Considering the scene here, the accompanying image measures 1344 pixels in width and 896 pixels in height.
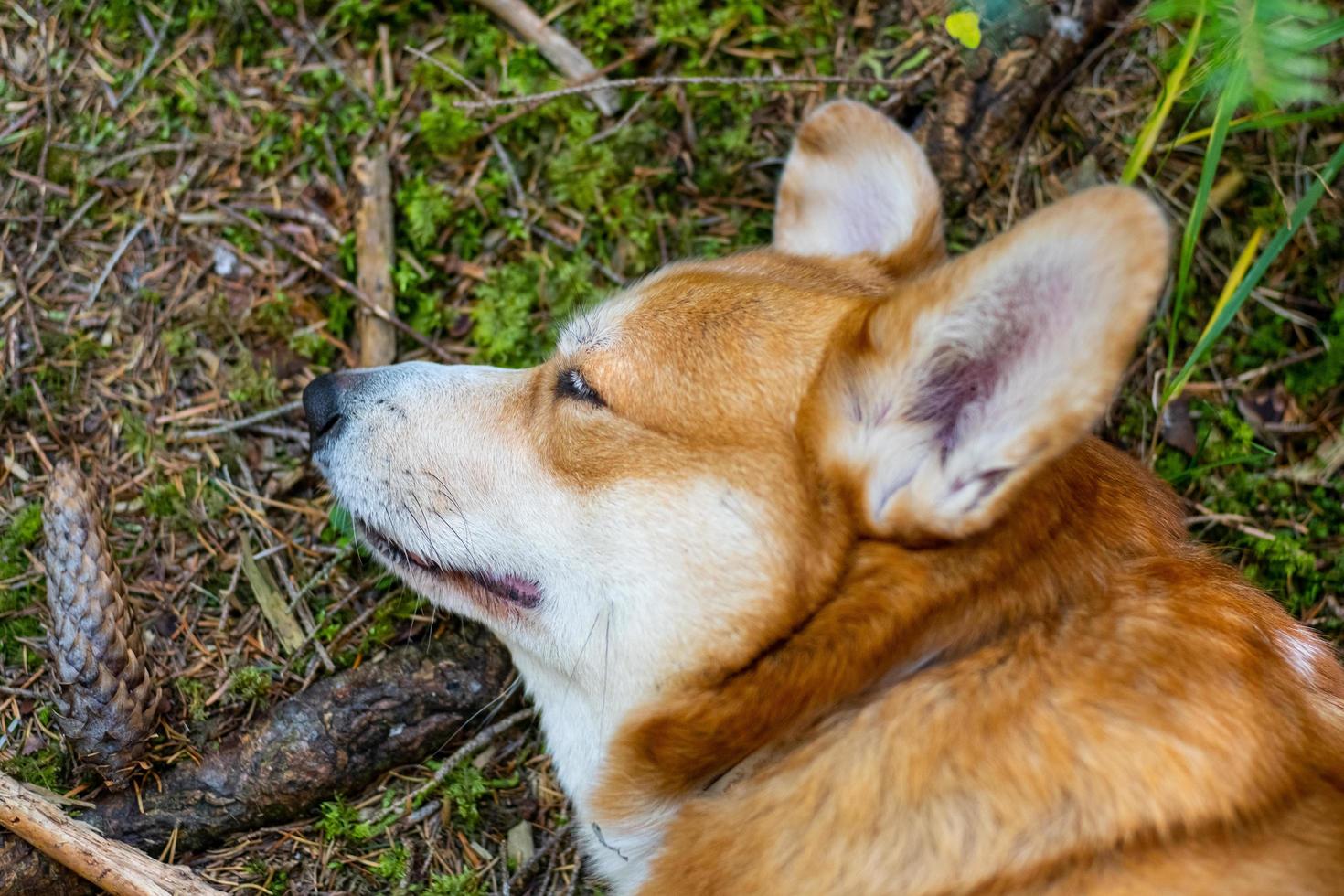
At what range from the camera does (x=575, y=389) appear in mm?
2576

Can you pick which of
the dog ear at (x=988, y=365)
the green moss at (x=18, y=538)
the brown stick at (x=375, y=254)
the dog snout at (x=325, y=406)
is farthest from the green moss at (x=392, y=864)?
the dog ear at (x=988, y=365)

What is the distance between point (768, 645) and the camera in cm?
226

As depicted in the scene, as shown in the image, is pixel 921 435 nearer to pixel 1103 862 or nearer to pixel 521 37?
pixel 1103 862

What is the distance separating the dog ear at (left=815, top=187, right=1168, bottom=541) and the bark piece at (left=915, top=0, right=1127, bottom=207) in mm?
1565

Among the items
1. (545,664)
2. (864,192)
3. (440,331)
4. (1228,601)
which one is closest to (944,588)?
Result: (1228,601)

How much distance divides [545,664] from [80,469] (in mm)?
1793

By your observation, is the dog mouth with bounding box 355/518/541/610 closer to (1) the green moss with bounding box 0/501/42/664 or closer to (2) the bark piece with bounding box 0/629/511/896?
(2) the bark piece with bounding box 0/629/511/896

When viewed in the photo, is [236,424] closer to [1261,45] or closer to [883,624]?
[883,624]

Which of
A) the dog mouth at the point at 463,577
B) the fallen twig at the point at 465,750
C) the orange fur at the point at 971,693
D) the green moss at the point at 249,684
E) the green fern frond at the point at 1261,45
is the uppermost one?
the green fern frond at the point at 1261,45

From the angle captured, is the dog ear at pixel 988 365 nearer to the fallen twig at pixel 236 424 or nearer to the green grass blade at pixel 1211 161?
the green grass blade at pixel 1211 161

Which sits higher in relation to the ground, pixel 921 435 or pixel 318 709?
pixel 921 435

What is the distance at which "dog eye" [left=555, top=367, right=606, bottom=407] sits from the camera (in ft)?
8.28

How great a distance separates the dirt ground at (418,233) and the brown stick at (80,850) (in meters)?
0.62

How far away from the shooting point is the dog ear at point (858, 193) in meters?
2.93
